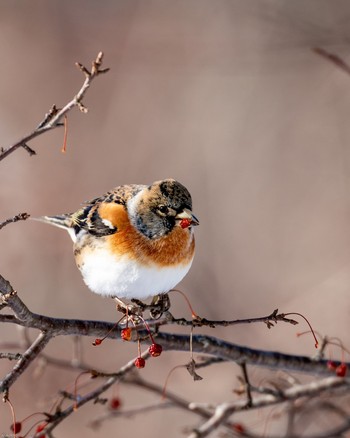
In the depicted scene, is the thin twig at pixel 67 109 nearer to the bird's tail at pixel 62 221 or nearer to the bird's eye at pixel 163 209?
the bird's eye at pixel 163 209

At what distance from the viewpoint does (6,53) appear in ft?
22.3

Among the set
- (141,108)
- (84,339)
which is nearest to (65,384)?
(84,339)

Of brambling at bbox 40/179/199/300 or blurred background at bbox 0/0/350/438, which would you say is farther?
blurred background at bbox 0/0/350/438

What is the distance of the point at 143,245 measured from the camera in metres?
2.83

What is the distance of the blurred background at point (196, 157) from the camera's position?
5.21 meters

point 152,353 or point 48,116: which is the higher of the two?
point 48,116

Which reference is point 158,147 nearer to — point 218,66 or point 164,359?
point 218,66

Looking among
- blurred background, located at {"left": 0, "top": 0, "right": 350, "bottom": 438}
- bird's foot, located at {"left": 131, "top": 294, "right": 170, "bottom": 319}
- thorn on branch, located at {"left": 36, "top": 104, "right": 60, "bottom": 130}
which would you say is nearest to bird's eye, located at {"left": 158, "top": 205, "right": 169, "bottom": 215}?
bird's foot, located at {"left": 131, "top": 294, "right": 170, "bottom": 319}

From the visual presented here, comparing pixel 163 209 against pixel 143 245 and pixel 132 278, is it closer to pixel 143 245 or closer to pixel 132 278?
pixel 143 245

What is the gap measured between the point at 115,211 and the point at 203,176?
3.05m

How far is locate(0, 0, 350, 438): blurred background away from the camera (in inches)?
205

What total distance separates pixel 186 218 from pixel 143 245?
0.26 metres

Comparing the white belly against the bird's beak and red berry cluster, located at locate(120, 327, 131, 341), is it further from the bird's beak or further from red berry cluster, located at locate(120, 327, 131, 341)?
red berry cluster, located at locate(120, 327, 131, 341)

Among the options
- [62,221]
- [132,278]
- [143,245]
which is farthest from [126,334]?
[62,221]
